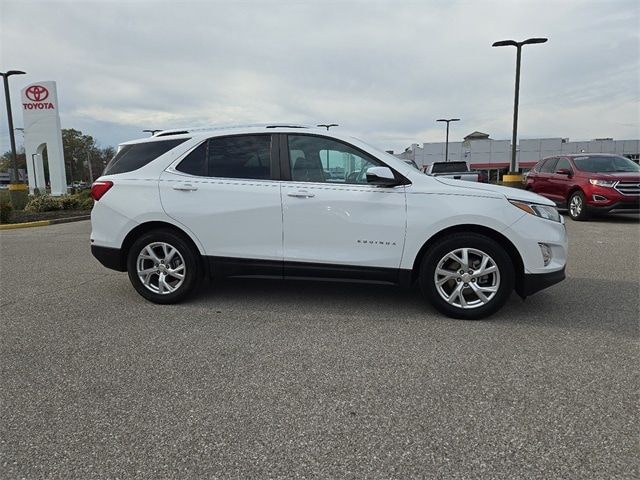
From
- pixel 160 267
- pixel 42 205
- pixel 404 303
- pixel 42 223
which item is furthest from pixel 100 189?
pixel 42 205

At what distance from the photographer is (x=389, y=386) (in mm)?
2867

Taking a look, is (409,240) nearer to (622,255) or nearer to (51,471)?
(51,471)

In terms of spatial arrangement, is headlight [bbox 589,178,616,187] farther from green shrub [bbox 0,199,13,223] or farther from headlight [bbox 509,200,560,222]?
green shrub [bbox 0,199,13,223]

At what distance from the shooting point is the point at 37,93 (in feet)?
104

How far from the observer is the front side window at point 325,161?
4.18 meters

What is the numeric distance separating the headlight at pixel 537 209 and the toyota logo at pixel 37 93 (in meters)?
36.2

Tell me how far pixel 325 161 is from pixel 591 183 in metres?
9.30

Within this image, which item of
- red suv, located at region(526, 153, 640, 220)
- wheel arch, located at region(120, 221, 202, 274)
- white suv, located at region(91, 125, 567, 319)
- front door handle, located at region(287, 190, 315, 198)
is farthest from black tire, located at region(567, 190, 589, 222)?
wheel arch, located at region(120, 221, 202, 274)

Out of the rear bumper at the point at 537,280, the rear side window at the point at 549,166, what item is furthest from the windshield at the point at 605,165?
the rear bumper at the point at 537,280

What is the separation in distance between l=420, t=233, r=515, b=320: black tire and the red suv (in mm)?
8430

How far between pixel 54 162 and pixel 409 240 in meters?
34.9

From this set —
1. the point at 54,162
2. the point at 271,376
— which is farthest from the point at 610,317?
the point at 54,162

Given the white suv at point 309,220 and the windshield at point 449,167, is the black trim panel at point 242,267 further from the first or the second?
the windshield at point 449,167

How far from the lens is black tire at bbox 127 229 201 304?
4.45 metres
